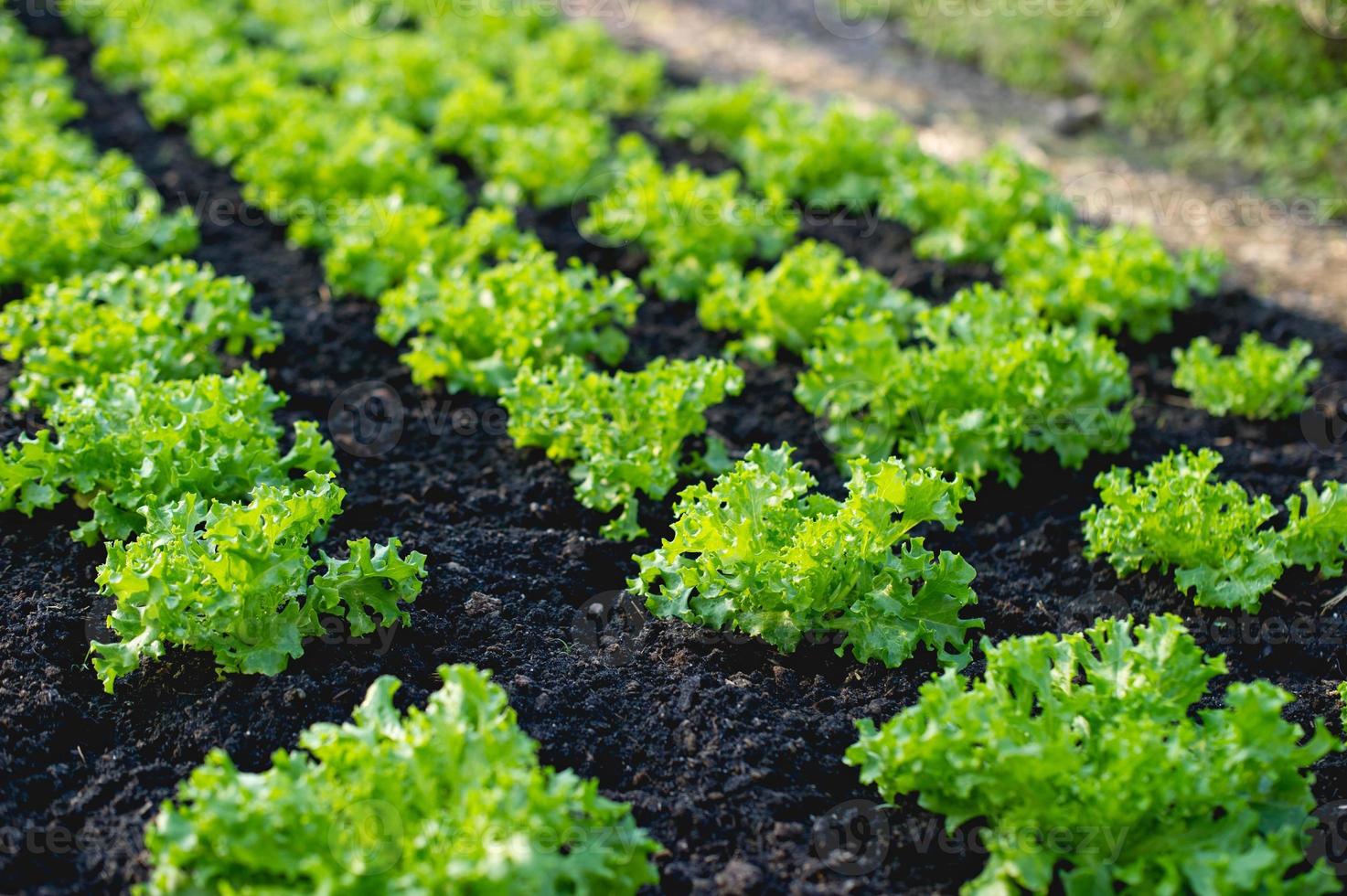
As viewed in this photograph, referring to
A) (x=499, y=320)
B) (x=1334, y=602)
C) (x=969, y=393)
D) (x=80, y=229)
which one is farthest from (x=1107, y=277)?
(x=80, y=229)

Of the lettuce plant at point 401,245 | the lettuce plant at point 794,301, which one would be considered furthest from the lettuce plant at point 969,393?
the lettuce plant at point 401,245

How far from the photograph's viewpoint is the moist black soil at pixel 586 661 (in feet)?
13.0

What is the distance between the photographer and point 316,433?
213 inches

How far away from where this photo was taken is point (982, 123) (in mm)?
11289

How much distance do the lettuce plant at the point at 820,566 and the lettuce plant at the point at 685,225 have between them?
2993 millimetres

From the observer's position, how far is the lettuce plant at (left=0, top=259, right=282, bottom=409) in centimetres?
585

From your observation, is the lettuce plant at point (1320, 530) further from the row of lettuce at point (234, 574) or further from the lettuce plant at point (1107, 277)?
the row of lettuce at point (234, 574)

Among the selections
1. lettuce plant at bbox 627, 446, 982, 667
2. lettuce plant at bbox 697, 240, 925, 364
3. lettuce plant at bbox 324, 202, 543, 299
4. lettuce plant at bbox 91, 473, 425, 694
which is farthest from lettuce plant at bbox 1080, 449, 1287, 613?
lettuce plant at bbox 324, 202, 543, 299

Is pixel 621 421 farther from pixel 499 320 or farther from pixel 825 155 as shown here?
pixel 825 155

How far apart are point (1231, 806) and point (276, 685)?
2.98m

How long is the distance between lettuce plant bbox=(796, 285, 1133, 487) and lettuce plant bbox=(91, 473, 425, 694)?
2344 millimetres

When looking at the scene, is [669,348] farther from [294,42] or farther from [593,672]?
[294,42]

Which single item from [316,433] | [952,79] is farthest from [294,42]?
[316,433]

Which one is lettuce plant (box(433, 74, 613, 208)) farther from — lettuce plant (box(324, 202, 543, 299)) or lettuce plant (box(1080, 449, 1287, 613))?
lettuce plant (box(1080, 449, 1287, 613))
